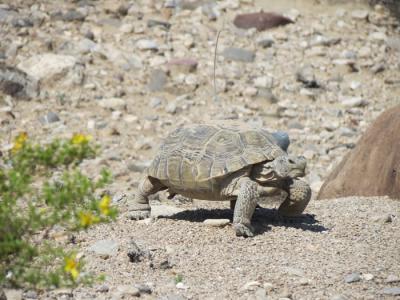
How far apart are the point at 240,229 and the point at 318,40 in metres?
8.97

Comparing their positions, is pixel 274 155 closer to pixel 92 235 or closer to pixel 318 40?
pixel 92 235

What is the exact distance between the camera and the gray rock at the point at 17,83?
12391mm

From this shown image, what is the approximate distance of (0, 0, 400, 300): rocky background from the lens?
20.5 feet

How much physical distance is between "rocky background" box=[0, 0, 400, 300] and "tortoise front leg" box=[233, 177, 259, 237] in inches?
4.1

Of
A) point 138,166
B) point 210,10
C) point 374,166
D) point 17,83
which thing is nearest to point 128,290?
point 374,166

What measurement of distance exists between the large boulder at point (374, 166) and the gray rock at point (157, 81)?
4.95 meters

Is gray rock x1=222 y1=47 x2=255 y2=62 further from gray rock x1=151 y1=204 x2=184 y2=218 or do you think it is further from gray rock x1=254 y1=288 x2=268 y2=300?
gray rock x1=254 y1=288 x2=268 y2=300

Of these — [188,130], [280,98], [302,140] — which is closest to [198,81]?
[280,98]

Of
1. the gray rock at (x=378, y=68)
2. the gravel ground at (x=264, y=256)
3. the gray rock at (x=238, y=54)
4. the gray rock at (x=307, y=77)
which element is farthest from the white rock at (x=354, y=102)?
the gravel ground at (x=264, y=256)

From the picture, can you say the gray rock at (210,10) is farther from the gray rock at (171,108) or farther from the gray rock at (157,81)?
the gray rock at (171,108)

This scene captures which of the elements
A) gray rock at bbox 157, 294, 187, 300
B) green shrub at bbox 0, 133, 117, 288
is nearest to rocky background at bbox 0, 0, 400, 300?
gray rock at bbox 157, 294, 187, 300

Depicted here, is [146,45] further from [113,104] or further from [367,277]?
[367,277]

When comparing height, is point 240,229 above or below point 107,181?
below

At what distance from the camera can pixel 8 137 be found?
11375mm
